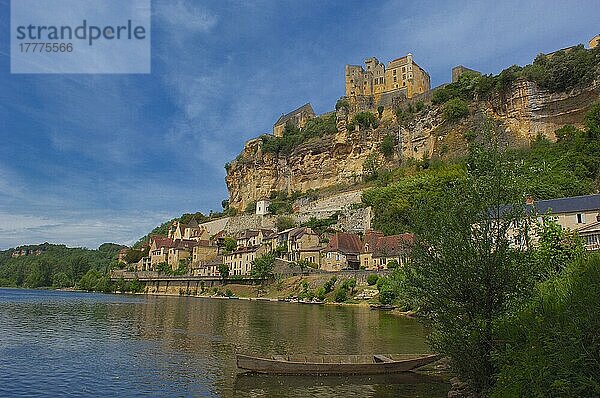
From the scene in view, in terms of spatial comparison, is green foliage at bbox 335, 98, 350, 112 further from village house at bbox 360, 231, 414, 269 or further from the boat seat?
the boat seat

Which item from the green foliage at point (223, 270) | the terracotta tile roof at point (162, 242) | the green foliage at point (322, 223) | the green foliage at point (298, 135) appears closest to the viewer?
the green foliage at point (223, 270)

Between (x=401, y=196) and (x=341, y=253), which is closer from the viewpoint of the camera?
(x=341, y=253)

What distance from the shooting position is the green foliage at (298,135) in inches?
4769

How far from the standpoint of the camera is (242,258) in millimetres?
93688

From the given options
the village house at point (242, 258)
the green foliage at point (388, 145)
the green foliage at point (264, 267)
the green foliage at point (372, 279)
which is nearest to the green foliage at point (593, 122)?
the green foliage at point (372, 279)

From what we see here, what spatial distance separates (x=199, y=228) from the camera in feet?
400

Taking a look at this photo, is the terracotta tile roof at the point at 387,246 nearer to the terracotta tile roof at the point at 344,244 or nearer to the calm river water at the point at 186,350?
the terracotta tile roof at the point at 344,244

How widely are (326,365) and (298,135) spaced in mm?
109947

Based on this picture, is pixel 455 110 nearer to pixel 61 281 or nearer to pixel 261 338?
pixel 261 338

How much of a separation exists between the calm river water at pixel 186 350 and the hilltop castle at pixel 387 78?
281 ft

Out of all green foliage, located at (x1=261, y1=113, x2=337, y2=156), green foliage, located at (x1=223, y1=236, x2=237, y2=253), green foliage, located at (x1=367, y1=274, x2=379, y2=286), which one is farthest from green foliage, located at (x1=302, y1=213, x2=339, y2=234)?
green foliage, located at (x1=261, y1=113, x2=337, y2=156)

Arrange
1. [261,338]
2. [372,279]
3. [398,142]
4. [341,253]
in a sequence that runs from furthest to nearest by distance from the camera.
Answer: [398,142] → [341,253] → [372,279] → [261,338]

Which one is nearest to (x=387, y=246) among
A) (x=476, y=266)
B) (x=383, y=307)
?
(x=383, y=307)

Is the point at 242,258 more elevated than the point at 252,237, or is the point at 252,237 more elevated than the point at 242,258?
the point at 252,237
